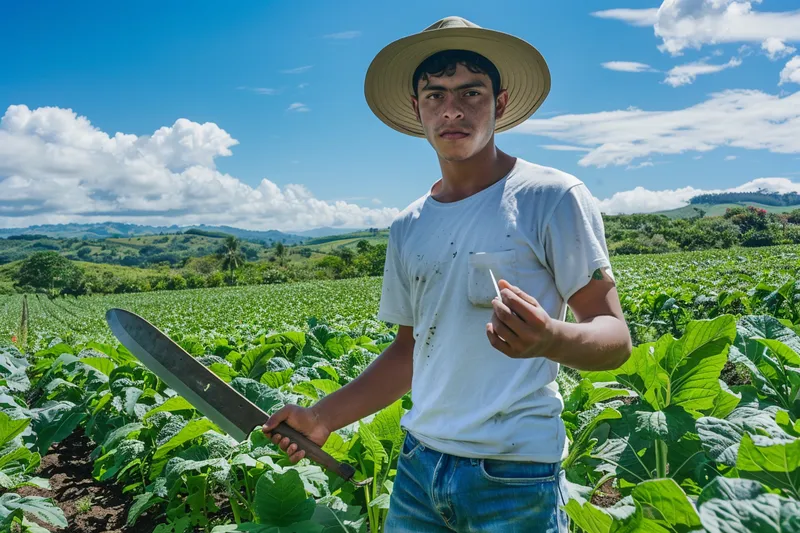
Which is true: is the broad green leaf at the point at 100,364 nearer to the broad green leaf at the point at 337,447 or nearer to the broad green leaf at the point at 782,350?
the broad green leaf at the point at 337,447

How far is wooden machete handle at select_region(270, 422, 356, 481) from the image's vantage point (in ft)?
5.79

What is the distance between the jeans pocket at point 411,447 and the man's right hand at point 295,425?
31 cm

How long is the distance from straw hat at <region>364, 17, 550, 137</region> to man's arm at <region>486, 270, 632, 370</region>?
738mm

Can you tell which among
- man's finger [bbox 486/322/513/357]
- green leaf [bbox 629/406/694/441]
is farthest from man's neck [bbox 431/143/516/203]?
green leaf [bbox 629/406/694/441]

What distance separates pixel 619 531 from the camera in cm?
130

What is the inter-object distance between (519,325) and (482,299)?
41 centimetres

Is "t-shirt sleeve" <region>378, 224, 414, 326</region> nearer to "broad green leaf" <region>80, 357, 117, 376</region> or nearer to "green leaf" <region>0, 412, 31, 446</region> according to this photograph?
"green leaf" <region>0, 412, 31, 446</region>

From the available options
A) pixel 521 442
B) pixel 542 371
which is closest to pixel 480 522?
pixel 521 442

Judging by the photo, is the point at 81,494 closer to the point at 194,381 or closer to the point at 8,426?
the point at 8,426

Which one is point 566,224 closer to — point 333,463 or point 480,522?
point 480,522

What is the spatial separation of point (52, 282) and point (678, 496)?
116707mm

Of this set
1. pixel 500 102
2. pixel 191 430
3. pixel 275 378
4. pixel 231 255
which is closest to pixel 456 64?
pixel 500 102

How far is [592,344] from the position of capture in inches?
49.6

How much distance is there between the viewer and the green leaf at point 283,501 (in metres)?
2.05
